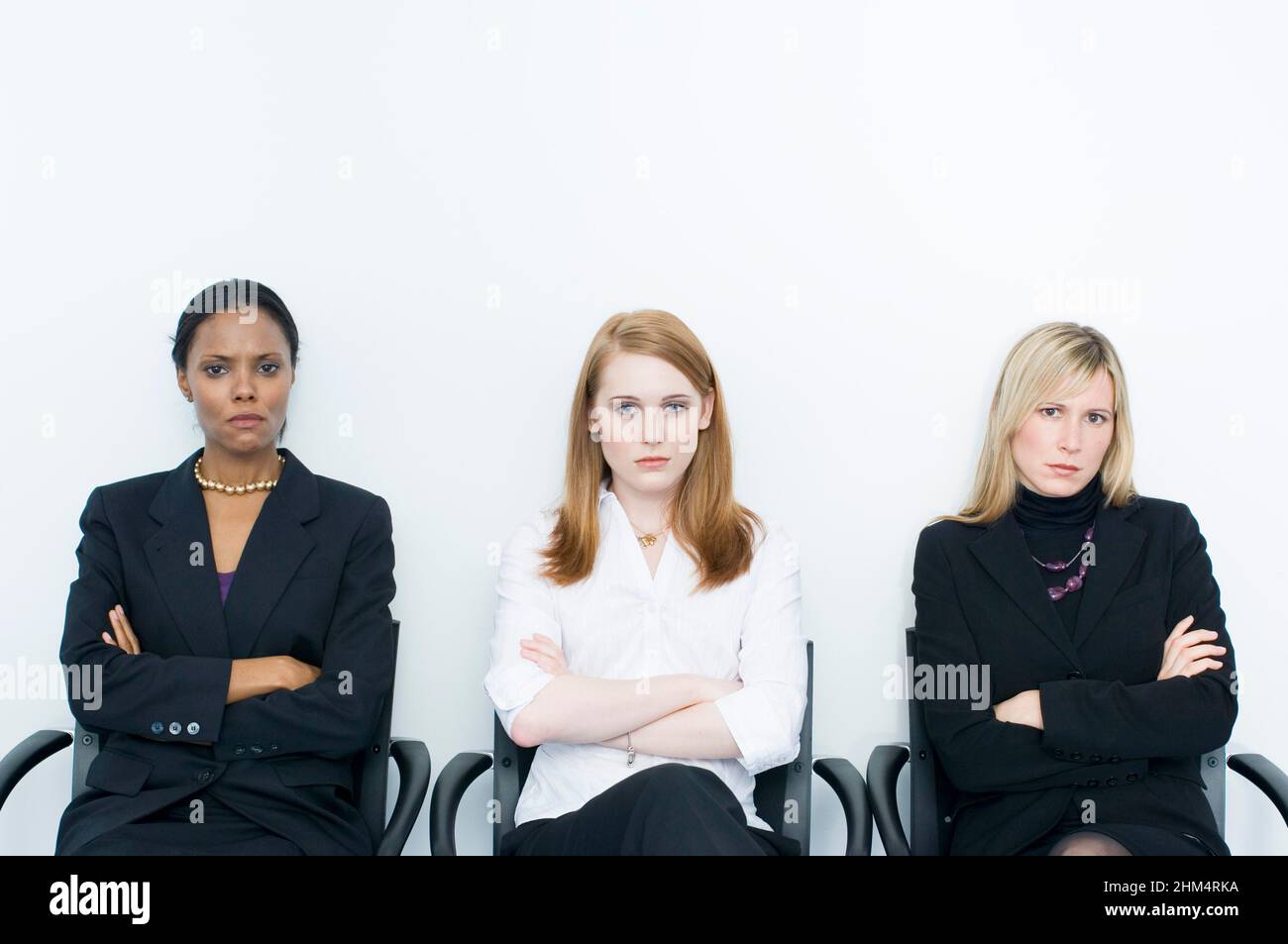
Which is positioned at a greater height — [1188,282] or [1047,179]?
[1047,179]

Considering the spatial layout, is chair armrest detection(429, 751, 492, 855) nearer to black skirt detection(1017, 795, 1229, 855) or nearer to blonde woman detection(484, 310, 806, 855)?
blonde woman detection(484, 310, 806, 855)

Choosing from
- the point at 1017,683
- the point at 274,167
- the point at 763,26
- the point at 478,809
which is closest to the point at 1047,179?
the point at 763,26

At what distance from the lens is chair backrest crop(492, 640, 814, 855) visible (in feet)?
8.50

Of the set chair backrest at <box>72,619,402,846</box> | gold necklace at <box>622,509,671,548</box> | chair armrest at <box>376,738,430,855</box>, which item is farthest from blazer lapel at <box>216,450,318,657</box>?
gold necklace at <box>622,509,671,548</box>

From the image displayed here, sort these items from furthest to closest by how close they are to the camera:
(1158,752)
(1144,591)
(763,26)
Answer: (763,26) < (1144,591) < (1158,752)

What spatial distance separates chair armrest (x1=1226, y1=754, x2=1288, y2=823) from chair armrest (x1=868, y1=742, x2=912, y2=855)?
75cm

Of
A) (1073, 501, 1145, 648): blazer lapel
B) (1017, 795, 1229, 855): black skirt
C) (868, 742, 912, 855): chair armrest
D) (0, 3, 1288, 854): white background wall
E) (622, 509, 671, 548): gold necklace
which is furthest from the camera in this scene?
(0, 3, 1288, 854): white background wall

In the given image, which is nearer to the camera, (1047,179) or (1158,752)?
(1158,752)

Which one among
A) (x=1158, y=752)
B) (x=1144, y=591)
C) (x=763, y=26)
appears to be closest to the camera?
(x=1158, y=752)
